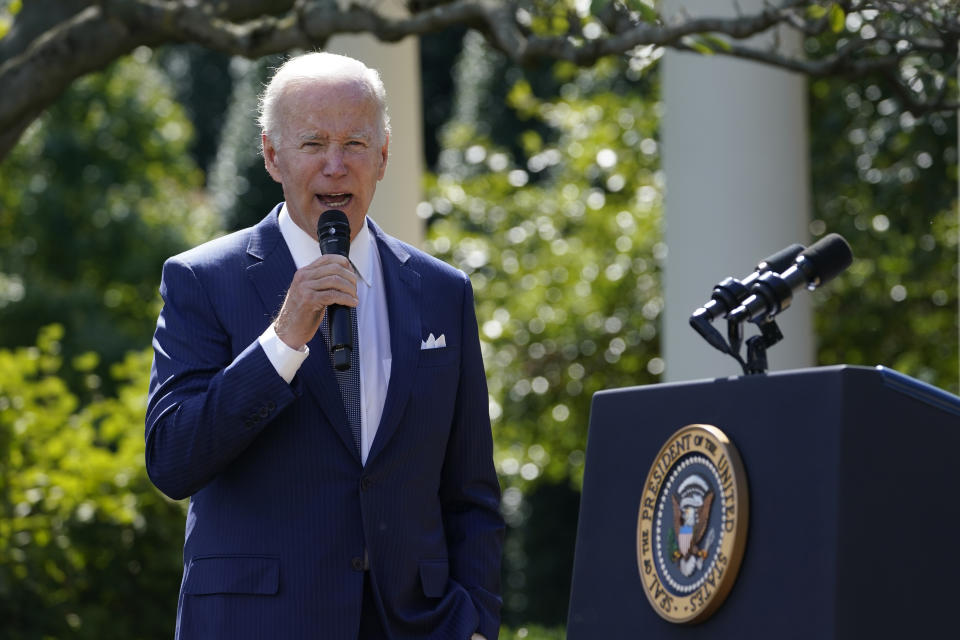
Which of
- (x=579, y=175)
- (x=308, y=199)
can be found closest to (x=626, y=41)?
(x=308, y=199)

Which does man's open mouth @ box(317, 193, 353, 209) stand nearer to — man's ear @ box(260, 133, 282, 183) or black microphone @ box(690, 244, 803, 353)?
man's ear @ box(260, 133, 282, 183)

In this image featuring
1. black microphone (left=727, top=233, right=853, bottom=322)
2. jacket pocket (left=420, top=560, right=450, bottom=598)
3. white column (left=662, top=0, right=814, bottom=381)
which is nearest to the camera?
black microphone (left=727, top=233, right=853, bottom=322)

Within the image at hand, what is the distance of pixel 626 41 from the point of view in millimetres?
4371

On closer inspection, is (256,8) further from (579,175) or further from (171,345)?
(579,175)

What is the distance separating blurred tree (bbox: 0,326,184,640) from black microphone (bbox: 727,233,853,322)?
15.8 feet

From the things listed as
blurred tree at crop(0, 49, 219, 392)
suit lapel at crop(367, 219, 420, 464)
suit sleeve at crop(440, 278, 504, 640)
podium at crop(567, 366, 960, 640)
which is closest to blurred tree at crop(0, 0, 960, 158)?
suit lapel at crop(367, 219, 420, 464)

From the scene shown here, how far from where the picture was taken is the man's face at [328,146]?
2.56 m

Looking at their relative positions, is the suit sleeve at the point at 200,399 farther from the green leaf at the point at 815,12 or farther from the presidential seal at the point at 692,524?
the green leaf at the point at 815,12

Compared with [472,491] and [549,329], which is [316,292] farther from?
[549,329]

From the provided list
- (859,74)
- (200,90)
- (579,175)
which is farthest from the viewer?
(200,90)

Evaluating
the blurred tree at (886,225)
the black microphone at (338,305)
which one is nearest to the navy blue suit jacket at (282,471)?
the black microphone at (338,305)

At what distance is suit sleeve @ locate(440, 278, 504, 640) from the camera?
9.14 ft

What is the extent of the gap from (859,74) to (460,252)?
5.88 metres

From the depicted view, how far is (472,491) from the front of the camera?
9.31 feet
